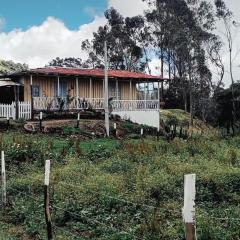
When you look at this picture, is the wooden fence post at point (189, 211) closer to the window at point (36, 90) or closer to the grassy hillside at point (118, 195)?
the grassy hillside at point (118, 195)

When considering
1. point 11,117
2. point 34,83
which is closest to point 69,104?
point 34,83

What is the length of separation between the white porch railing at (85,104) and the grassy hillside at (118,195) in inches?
598

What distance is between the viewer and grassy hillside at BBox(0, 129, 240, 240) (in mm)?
9289

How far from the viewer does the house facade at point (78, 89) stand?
34.1m

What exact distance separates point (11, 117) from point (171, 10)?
89.5 ft

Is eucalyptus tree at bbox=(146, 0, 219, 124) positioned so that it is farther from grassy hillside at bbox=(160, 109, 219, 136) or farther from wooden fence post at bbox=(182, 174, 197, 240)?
wooden fence post at bbox=(182, 174, 197, 240)

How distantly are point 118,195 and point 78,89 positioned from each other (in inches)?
1037

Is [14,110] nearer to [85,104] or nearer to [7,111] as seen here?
[7,111]

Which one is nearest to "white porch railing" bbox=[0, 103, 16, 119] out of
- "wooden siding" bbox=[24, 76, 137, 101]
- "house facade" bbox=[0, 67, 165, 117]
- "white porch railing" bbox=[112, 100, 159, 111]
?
"house facade" bbox=[0, 67, 165, 117]

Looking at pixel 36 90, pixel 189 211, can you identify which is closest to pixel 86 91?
pixel 36 90

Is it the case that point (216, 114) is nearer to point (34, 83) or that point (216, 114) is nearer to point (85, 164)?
point (34, 83)

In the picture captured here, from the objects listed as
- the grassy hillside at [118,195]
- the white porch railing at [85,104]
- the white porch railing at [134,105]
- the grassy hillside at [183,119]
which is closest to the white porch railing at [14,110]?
the white porch railing at [85,104]

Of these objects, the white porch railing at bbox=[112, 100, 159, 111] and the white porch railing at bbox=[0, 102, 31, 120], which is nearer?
the white porch railing at bbox=[0, 102, 31, 120]

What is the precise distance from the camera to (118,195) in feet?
38.2
